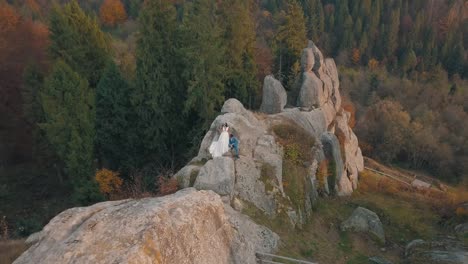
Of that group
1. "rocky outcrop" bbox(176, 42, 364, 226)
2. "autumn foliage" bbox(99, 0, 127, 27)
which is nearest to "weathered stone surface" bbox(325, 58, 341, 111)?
"rocky outcrop" bbox(176, 42, 364, 226)

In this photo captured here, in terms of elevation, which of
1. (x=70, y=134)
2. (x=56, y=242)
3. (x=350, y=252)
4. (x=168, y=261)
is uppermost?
(x=56, y=242)

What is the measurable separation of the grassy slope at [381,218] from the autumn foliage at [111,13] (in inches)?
3335

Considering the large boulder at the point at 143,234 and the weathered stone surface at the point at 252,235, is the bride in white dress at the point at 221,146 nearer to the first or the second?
the weathered stone surface at the point at 252,235

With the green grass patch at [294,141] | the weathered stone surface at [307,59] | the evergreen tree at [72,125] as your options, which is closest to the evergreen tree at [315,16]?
the weathered stone surface at [307,59]

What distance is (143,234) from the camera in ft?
31.8

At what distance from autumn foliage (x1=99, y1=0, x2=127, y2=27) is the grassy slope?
84709 millimetres

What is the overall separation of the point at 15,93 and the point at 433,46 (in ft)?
348

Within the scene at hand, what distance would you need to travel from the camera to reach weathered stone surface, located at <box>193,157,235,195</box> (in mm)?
17953

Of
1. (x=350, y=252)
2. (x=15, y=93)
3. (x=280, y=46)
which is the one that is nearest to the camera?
(x=350, y=252)

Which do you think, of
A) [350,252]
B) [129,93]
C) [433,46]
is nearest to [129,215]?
[350,252]

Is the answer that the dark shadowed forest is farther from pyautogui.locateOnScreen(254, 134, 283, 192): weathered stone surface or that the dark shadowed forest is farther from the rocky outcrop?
pyautogui.locateOnScreen(254, 134, 283, 192): weathered stone surface

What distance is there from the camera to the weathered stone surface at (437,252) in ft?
67.7

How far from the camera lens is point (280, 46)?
43.8 meters

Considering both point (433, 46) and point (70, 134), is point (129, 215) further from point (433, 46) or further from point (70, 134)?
point (433, 46)
